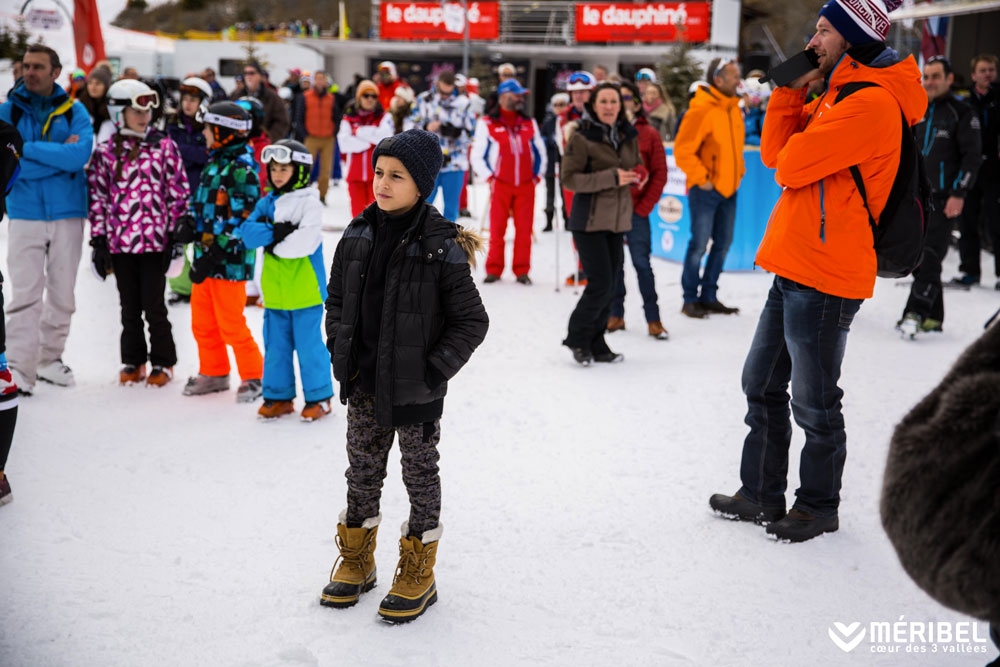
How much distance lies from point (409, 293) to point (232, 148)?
297 centimetres

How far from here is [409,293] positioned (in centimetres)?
314

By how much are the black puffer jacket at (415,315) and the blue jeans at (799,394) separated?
4.28 feet

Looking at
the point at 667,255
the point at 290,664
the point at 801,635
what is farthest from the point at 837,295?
the point at 667,255

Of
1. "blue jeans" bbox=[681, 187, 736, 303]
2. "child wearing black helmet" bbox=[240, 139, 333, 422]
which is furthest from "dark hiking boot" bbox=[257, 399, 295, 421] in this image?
"blue jeans" bbox=[681, 187, 736, 303]

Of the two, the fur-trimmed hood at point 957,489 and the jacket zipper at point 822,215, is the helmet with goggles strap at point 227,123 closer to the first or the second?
the jacket zipper at point 822,215

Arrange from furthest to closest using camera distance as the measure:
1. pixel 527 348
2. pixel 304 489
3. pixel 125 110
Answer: pixel 527 348, pixel 125 110, pixel 304 489

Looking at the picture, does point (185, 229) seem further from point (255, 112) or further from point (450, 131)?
point (450, 131)

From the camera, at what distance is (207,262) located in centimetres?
555

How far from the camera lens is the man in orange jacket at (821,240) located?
3.49 meters

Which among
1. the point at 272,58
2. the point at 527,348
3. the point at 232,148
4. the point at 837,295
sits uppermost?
the point at 272,58

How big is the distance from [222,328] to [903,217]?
385 centimetres

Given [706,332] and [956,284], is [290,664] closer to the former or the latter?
[706,332]

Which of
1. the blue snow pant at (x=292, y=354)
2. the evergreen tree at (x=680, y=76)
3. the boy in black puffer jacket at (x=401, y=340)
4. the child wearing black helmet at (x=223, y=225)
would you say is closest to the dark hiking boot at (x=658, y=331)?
the blue snow pant at (x=292, y=354)

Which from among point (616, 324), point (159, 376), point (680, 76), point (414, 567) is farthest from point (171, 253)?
point (680, 76)
